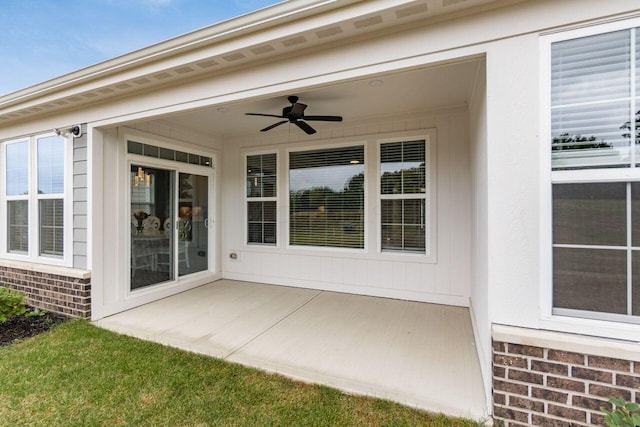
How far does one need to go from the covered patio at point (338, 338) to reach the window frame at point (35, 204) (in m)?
1.22

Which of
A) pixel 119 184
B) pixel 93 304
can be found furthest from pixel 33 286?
Result: pixel 119 184

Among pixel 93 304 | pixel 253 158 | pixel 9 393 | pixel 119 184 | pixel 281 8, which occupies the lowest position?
pixel 9 393

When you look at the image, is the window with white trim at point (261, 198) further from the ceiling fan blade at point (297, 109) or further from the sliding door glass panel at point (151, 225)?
the ceiling fan blade at point (297, 109)

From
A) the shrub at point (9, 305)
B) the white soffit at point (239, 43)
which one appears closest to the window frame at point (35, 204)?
the shrub at point (9, 305)

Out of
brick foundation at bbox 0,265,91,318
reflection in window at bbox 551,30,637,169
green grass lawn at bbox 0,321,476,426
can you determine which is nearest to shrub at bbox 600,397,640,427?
green grass lawn at bbox 0,321,476,426

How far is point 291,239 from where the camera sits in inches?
210

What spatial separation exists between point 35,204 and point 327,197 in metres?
4.30

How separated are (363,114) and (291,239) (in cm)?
246

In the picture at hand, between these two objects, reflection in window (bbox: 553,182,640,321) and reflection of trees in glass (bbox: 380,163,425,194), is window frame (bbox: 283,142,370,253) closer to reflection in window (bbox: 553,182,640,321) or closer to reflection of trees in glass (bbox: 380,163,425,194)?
reflection of trees in glass (bbox: 380,163,425,194)

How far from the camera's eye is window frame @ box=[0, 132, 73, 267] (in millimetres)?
3879

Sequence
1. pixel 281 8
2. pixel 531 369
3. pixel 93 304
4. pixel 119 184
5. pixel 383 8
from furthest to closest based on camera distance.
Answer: pixel 119 184, pixel 93 304, pixel 281 8, pixel 383 8, pixel 531 369

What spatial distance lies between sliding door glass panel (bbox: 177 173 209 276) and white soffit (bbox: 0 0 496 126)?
6.03 ft

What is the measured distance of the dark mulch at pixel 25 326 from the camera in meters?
3.28

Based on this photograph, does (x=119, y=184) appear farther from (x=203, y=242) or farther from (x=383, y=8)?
(x=383, y=8)
